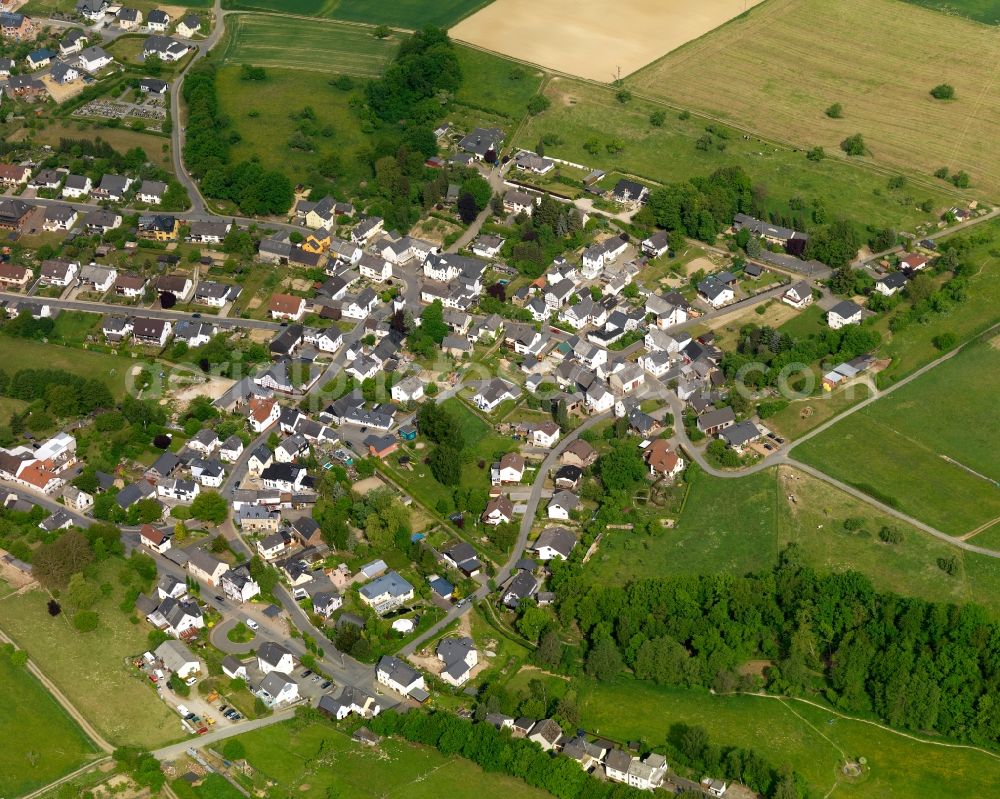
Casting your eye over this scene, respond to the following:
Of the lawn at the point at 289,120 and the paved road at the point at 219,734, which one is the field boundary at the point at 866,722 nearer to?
the paved road at the point at 219,734

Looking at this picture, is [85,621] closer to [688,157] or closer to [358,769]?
[358,769]

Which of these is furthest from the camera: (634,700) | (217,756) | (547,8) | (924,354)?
(547,8)

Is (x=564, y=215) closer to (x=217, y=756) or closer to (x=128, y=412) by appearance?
(x=128, y=412)

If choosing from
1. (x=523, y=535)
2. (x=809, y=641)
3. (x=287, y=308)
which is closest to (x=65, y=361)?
(x=287, y=308)

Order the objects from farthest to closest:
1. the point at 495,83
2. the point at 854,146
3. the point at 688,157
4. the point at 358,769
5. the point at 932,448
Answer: the point at 495,83
the point at 688,157
the point at 854,146
the point at 932,448
the point at 358,769

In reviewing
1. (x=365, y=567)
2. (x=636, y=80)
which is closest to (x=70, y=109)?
(x=636, y=80)
